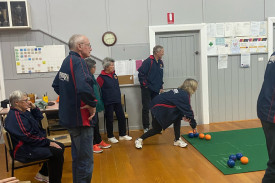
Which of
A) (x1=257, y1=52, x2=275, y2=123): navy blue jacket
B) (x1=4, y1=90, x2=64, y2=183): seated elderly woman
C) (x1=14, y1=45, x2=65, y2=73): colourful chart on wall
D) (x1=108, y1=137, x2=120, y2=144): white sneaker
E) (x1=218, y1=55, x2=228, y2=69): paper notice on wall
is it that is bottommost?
(x1=108, y1=137, x2=120, y2=144): white sneaker

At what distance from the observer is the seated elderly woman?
242 cm

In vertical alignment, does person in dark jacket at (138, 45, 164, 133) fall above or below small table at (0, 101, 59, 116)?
above

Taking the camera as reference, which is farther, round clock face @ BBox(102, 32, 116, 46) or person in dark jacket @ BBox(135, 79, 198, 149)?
round clock face @ BBox(102, 32, 116, 46)

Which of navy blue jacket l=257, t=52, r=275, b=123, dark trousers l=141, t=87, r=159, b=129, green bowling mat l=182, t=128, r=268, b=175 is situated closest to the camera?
navy blue jacket l=257, t=52, r=275, b=123

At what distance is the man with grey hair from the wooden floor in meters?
0.69

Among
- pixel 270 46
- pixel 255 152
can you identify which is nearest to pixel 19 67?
pixel 255 152

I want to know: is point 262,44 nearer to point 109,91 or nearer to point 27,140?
point 109,91

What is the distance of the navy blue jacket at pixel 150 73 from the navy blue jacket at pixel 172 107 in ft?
2.66

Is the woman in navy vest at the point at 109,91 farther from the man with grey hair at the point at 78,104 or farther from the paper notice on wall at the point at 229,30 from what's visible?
the paper notice on wall at the point at 229,30

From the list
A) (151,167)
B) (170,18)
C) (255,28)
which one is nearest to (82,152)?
(151,167)

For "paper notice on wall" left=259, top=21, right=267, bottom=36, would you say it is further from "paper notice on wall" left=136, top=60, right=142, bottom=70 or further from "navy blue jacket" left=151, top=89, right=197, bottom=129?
"navy blue jacket" left=151, top=89, right=197, bottom=129

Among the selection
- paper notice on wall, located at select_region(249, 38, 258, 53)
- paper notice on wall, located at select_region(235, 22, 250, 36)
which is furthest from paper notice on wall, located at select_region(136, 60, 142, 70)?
paper notice on wall, located at select_region(249, 38, 258, 53)

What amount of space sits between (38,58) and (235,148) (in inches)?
138

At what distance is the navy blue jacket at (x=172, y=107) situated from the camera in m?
3.48
